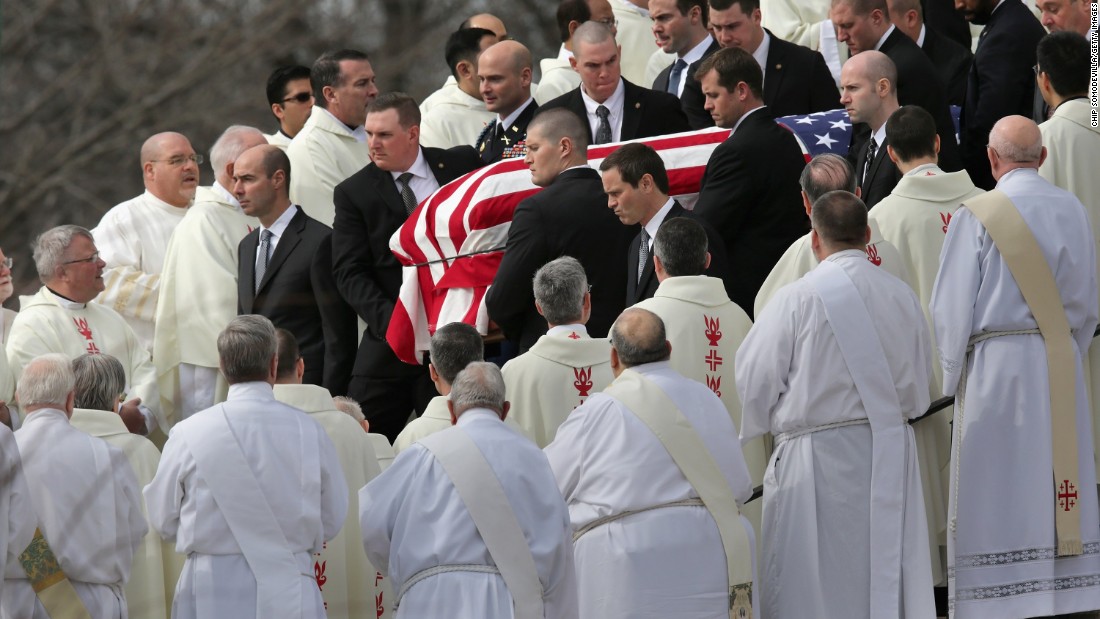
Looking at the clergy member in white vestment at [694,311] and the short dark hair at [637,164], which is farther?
the short dark hair at [637,164]

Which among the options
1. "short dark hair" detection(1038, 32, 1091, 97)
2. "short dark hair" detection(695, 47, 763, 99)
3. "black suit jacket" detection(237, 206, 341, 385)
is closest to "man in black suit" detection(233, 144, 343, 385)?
"black suit jacket" detection(237, 206, 341, 385)

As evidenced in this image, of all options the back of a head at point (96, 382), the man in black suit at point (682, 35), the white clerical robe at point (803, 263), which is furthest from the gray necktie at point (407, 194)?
the back of a head at point (96, 382)

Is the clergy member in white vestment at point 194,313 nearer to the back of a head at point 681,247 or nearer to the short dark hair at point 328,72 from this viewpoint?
Answer: the short dark hair at point 328,72

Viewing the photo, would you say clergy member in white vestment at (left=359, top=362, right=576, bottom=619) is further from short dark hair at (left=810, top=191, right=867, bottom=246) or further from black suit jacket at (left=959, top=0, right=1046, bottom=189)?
black suit jacket at (left=959, top=0, right=1046, bottom=189)

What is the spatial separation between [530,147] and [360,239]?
3.62ft

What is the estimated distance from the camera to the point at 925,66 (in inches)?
456

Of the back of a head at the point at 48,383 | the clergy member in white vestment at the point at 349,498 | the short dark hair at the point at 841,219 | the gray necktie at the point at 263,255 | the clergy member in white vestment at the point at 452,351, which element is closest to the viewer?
the clergy member in white vestment at the point at 452,351

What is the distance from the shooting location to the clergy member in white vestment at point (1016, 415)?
31.1 feet

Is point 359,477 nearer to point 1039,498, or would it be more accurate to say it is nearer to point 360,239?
point 360,239

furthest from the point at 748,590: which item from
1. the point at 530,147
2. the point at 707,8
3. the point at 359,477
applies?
the point at 707,8

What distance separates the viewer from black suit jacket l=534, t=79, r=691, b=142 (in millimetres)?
11750

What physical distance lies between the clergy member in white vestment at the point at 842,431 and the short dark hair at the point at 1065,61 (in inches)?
66.1

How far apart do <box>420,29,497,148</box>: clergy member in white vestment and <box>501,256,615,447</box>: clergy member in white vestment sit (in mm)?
3617

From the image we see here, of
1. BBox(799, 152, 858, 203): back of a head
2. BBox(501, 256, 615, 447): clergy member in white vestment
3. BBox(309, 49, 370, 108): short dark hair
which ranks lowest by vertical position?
BBox(501, 256, 615, 447): clergy member in white vestment
